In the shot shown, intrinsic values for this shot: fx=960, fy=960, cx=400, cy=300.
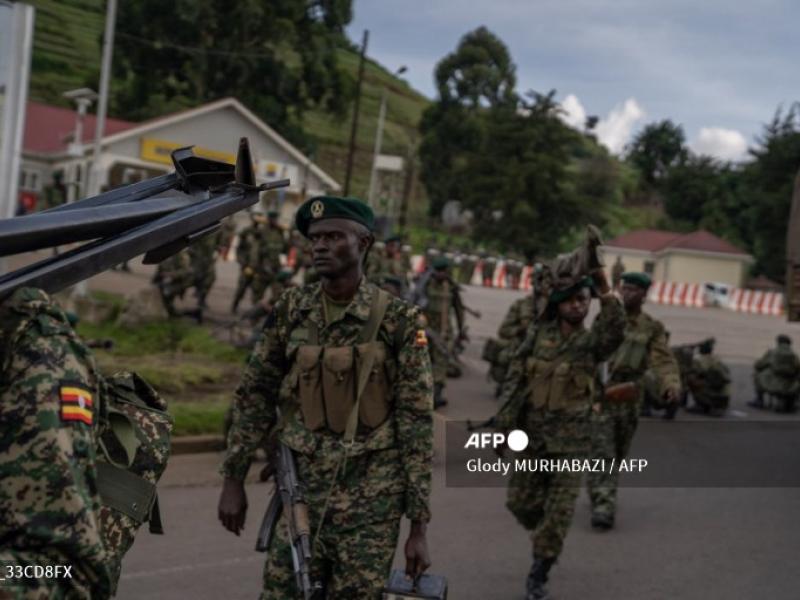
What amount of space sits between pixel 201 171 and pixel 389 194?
155 ft

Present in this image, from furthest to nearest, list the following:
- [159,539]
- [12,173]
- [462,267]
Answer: [462,267] < [12,173] < [159,539]

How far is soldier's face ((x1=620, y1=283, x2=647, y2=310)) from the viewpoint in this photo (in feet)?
23.6

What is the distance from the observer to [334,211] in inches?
139

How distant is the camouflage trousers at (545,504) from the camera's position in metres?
5.12

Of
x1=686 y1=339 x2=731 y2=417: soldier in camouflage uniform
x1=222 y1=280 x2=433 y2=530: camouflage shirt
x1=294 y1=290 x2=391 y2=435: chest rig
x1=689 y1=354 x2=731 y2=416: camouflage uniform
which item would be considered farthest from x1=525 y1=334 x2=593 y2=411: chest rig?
x1=689 y1=354 x2=731 y2=416: camouflage uniform

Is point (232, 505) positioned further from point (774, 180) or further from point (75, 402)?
point (774, 180)

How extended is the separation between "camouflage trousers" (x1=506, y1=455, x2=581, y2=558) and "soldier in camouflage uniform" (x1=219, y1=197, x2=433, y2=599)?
1.91 m

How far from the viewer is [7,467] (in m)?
1.55

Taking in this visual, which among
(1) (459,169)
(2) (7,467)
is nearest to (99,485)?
(2) (7,467)

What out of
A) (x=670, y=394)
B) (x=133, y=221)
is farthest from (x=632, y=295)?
(x=133, y=221)

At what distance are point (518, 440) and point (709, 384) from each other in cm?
759

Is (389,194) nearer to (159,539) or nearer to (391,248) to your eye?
(391,248)

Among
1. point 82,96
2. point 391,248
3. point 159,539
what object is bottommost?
point 159,539

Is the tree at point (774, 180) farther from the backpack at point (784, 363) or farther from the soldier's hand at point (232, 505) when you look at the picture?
the soldier's hand at point (232, 505)
